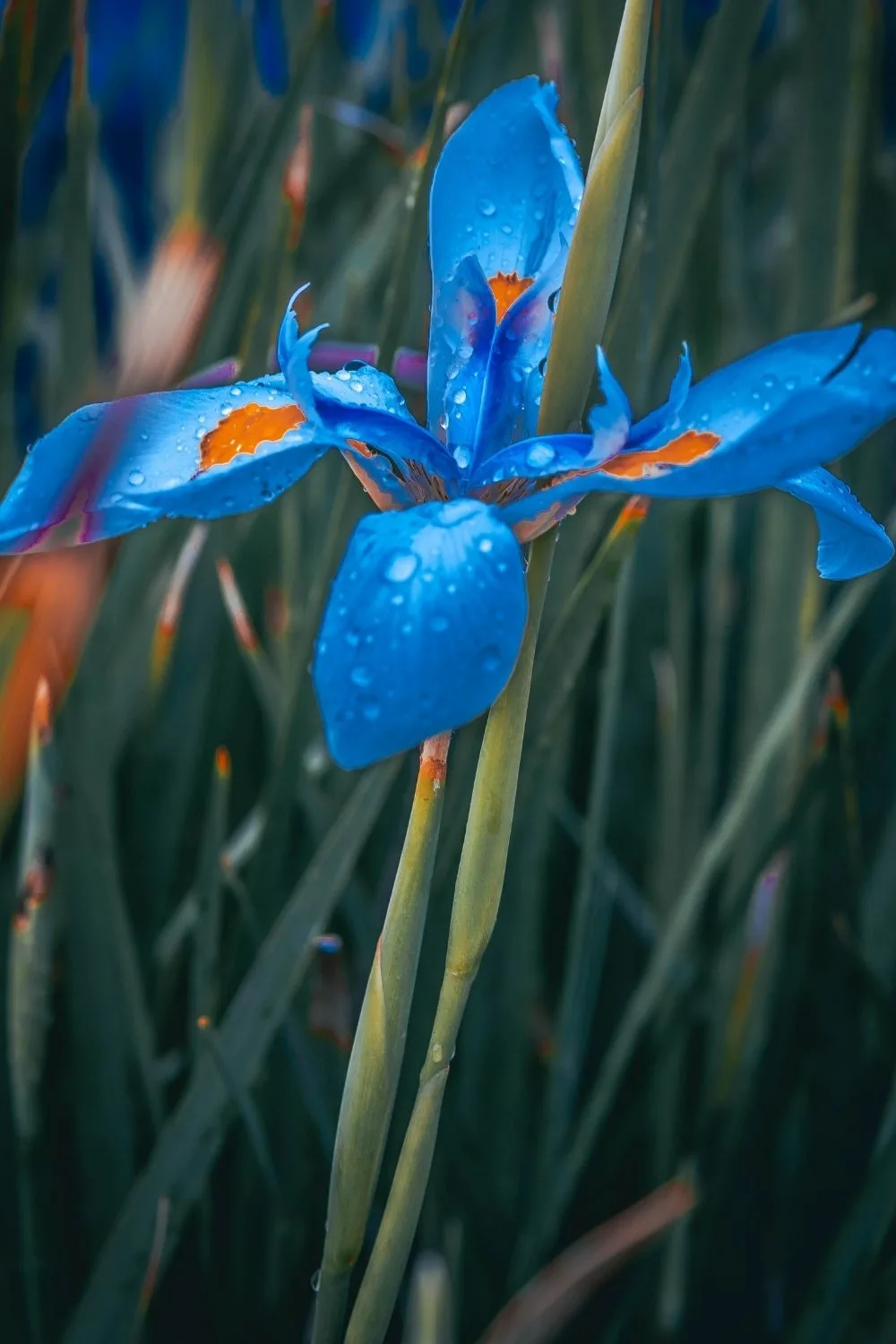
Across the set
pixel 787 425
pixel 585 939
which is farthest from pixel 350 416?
pixel 585 939

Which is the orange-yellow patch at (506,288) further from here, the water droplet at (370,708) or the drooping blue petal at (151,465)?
the water droplet at (370,708)

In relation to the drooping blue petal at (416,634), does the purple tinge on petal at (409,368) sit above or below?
below

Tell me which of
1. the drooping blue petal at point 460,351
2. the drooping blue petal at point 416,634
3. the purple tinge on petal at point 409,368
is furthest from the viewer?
the purple tinge on petal at point 409,368

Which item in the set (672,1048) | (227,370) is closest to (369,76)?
(227,370)

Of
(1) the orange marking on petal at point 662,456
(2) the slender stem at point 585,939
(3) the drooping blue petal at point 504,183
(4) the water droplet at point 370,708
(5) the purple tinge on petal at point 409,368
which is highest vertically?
(3) the drooping blue petal at point 504,183

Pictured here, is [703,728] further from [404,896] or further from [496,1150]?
[404,896]

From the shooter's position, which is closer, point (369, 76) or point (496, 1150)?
point (496, 1150)

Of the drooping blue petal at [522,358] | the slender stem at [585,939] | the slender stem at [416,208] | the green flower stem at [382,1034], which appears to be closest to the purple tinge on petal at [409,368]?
the slender stem at [416,208]
